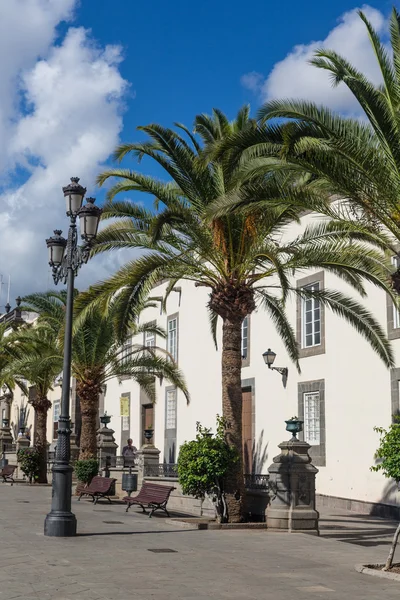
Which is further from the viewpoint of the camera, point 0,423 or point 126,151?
point 0,423

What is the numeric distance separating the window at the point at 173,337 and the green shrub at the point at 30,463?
6.47 meters

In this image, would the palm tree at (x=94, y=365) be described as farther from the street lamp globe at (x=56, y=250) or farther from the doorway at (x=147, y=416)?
the street lamp globe at (x=56, y=250)

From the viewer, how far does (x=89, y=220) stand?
15266 mm

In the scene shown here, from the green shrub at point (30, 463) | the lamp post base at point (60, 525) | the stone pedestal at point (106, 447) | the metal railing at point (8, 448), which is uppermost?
the stone pedestal at point (106, 447)

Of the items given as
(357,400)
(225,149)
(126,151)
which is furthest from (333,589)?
(357,400)

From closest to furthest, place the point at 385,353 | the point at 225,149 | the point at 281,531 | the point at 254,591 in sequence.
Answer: the point at 254,591 → the point at 225,149 → the point at 281,531 → the point at 385,353

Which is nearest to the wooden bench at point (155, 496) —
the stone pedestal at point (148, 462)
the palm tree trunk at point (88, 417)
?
the stone pedestal at point (148, 462)

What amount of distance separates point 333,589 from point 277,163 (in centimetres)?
638

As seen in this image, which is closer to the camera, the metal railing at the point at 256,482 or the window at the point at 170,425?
the metal railing at the point at 256,482

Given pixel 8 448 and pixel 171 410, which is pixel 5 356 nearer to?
pixel 171 410

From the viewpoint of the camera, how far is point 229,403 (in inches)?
666

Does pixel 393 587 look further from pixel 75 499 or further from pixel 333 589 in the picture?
pixel 75 499

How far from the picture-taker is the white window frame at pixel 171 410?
3172 centimetres

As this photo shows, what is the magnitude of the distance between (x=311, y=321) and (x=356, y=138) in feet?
35.2
